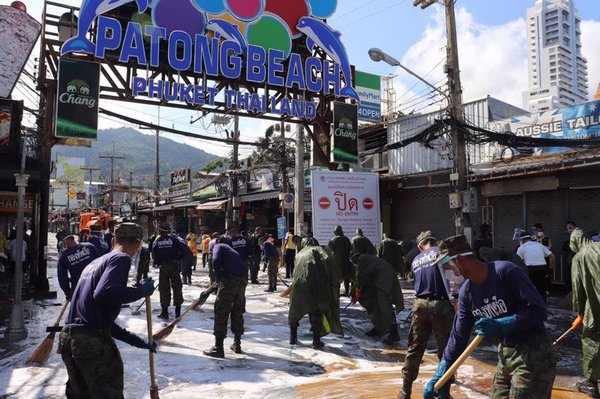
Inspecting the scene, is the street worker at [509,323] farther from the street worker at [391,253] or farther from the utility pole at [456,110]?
the utility pole at [456,110]

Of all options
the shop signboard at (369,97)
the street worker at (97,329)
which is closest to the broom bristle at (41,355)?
the street worker at (97,329)

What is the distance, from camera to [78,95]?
10602 millimetres

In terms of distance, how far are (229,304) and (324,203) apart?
522cm

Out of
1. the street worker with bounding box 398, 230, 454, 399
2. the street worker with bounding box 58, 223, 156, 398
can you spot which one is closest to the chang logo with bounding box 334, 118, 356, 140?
the street worker with bounding box 398, 230, 454, 399

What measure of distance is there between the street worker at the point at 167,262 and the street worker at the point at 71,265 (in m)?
2.10

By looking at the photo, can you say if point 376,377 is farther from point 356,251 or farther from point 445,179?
point 445,179

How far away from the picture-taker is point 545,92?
168 ft

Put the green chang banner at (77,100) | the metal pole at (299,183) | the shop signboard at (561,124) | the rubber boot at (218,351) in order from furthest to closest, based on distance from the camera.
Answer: the metal pole at (299,183)
the shop signboard at (561,124)
the green chang banner at (77,100)
the rubber boot at (218,351)

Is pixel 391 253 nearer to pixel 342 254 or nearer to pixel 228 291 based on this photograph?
pixel 342 254

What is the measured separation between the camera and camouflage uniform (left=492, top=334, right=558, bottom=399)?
298 centimetres

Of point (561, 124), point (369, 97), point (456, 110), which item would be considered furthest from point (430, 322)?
point (369, 97)

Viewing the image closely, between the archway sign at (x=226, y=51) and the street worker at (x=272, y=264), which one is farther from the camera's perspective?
Answer: the street worker at (x=272, y=264)

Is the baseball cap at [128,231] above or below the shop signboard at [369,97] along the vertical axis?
below

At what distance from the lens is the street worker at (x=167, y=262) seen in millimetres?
9148
